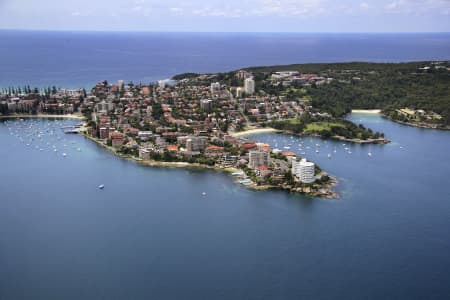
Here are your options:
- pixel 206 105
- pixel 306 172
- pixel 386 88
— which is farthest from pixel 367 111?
pixel 306 172

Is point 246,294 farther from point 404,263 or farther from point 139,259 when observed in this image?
point 404,263

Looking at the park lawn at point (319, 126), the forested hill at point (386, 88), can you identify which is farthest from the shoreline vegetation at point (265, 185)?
the forested hill at point (386, 88)

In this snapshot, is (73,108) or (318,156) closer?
(318,156)

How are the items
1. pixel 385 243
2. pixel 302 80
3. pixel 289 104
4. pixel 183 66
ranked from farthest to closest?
pixel 183 66 → pixel 302 80 → pixel 289 104 → pixel 385 243

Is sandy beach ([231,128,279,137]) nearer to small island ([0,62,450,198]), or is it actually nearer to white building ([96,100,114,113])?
small island ([0,62,450,198])

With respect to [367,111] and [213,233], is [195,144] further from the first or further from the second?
[367,111]

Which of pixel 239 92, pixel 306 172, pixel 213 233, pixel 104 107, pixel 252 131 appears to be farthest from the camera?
pixel 239 92

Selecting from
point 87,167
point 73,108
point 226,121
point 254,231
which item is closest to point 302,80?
point 226,121

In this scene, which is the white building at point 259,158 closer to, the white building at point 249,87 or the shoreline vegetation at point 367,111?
the shoreline vegetation at point 367,111
